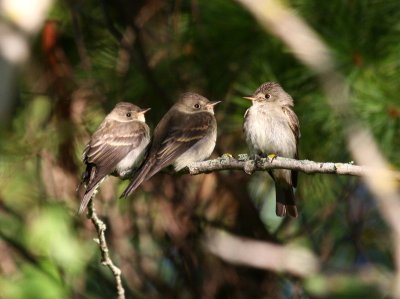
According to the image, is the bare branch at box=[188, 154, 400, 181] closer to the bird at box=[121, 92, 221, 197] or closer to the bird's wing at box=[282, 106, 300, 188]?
the bird at box=[121, 92, 221, 197]

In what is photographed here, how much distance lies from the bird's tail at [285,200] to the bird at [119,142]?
81cm

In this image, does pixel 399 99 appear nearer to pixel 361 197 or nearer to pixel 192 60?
pixel 192 60

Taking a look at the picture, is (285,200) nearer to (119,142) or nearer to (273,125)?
(273,125)

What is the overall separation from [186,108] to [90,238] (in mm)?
1261

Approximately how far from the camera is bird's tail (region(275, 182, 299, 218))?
486 centimetres

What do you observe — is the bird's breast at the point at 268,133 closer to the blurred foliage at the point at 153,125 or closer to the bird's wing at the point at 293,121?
the bird's wing at the point at 293,121

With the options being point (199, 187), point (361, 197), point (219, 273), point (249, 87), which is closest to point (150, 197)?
point (199, 187)

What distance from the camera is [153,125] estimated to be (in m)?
5.36

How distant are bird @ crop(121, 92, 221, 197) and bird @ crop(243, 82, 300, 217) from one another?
0.22 meters

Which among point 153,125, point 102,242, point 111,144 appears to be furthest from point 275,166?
point 153,125

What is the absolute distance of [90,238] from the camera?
5.64 meters

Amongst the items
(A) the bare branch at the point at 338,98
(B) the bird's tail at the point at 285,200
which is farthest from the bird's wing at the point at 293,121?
(A) the bare branch at the point at 338,98

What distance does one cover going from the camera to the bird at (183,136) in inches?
169

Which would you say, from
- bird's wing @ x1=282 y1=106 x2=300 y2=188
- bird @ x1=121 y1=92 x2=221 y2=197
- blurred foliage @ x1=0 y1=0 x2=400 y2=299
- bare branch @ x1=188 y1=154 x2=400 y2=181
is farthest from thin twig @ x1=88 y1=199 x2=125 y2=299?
bird's wing @ x1=282 y1=106 x2=300 y2=188
